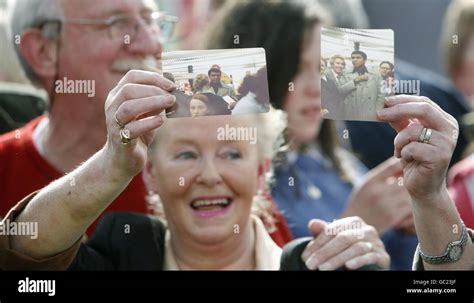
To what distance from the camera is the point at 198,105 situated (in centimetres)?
211

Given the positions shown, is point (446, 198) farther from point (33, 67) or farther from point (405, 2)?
point (33, 67)

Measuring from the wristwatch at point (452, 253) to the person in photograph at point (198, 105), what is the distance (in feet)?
1.74

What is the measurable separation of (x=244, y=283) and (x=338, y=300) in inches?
9.4

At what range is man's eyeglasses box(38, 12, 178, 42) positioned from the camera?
8.84ft

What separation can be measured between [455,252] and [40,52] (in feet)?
4.25

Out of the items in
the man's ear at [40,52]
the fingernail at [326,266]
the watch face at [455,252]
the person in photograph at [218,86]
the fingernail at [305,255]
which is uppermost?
the man's ear at [40,52]

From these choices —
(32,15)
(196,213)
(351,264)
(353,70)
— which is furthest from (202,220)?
(32,15)

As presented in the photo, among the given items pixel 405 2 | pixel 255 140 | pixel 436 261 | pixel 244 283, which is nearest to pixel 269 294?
pixel 244 283

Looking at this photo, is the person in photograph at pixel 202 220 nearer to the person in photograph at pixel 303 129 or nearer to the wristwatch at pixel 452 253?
the person in photograph at pixel 303 129

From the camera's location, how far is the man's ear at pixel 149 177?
263 cm

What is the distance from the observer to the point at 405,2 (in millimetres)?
2805

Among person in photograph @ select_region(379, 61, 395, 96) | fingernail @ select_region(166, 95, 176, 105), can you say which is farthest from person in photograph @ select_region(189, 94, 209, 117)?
person in photograph @ select_region(379, 61, 395, 96)

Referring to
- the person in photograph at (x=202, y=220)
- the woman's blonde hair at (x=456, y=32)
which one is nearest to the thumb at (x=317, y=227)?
the person in photograph at (x=202, y=220)

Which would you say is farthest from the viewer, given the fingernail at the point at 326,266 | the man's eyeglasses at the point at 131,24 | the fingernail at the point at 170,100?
the man's eyeglasses at the point at 131,24
